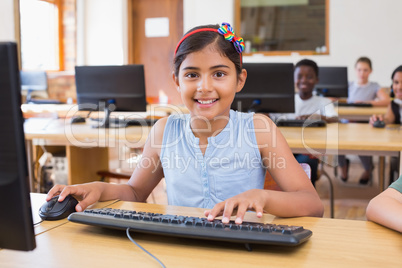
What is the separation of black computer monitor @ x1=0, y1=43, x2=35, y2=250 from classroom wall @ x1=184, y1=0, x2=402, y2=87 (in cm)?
537

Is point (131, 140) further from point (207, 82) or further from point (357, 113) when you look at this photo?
point (357, 113)

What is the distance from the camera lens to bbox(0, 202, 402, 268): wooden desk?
691 millimetres

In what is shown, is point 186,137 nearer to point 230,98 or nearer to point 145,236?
point 230,98

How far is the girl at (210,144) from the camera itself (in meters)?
1.18

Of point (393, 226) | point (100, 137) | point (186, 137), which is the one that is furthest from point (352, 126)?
point (393, 226)

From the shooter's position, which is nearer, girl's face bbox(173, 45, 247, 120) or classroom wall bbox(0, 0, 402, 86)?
girl's face bbox(173, 45, 247, 120)

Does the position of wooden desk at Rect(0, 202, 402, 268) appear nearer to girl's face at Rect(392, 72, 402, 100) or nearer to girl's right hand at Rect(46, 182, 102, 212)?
girl's right hand at Rect(46, 182, 102, 212)

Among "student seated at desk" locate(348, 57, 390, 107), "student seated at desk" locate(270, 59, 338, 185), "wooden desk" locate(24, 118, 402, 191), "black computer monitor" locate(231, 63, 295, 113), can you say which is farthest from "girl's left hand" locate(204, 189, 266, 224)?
"student seated at desk" locate(348, 57, 390, 107)

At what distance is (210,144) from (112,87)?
1.51 metres

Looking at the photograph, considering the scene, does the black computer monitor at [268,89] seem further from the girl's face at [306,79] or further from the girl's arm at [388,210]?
the girl's arm at [388,210]

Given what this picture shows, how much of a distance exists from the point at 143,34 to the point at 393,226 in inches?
231

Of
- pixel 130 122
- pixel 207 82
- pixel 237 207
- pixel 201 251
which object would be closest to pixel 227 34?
pixel 207 82

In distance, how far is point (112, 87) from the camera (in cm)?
264

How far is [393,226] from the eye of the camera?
2.80 ft
